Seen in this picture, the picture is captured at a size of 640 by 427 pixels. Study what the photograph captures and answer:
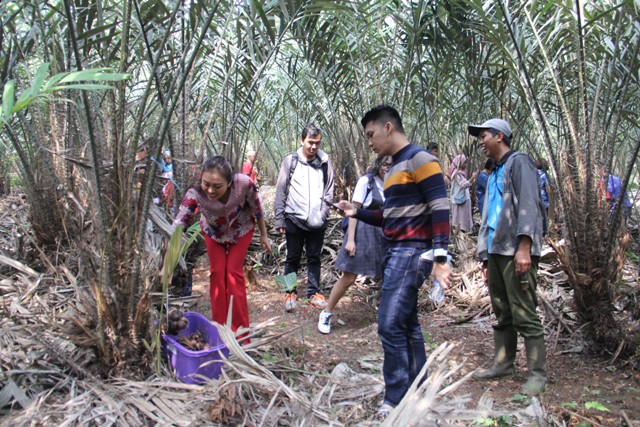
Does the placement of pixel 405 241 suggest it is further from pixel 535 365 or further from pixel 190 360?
pixel 190 360

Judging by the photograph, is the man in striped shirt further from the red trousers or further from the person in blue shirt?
the person in blue shirt

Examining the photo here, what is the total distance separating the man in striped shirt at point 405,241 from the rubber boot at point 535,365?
763 mm

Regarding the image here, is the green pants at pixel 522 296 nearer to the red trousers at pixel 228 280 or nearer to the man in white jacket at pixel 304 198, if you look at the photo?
the red trousers at pixel 228 280

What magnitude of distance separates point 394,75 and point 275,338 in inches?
140

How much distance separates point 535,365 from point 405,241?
1185 mm

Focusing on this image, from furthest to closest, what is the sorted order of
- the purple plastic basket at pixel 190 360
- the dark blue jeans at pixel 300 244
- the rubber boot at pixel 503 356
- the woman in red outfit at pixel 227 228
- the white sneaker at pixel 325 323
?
the dark blue jeans at pixel 300 244
the white sneaker at pixel 325 323
the woman in red outfit at pixel 227 228
the rubber boot at pixel 503 356
the purple plastic basket at pixel 190 360

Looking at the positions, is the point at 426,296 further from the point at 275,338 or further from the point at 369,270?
the point at 275,338

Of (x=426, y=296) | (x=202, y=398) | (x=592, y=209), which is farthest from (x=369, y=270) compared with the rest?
(x=202, y=398)

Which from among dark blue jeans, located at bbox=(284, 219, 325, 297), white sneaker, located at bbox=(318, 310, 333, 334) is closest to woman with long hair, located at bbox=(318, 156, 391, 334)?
white sneaker, located at bbox=(318, 310, 333, 334)

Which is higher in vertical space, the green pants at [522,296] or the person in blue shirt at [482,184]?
the person in blue shirt at [482,184]

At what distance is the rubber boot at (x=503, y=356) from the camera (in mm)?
3008

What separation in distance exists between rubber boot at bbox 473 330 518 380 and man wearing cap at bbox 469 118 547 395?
104 millimetres

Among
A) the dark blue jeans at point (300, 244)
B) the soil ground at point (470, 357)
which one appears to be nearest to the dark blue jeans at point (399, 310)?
the soil ground at point (470, 357)

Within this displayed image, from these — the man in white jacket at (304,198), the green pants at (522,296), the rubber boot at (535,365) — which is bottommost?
the rubber boot at (535,365)
